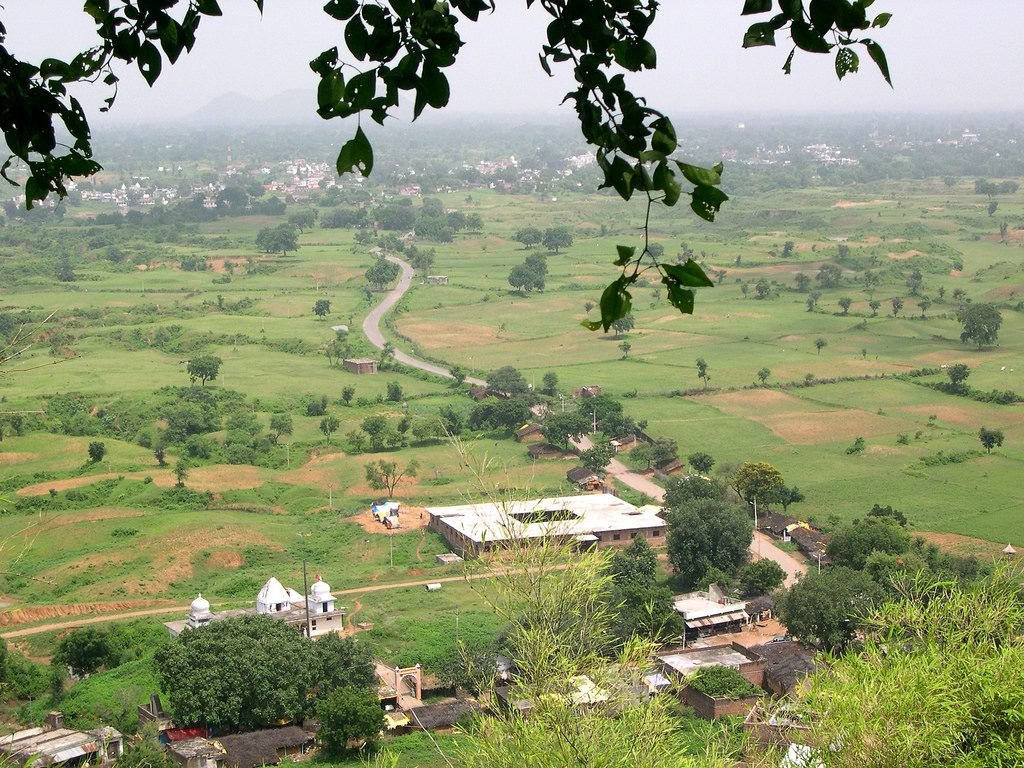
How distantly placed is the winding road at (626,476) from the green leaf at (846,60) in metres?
19.6

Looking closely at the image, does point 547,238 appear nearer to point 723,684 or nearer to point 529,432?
point 529,432

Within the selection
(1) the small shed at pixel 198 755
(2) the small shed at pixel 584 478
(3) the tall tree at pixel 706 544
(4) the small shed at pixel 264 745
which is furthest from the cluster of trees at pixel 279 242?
(1) the small shed at pixel 198 755

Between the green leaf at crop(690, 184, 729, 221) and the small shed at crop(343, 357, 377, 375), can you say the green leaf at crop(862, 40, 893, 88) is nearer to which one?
the green leaf at crop(690, 184, 729, 221)

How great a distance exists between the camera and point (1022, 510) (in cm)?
2467

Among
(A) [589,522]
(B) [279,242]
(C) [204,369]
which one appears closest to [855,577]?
(A) [589,522]

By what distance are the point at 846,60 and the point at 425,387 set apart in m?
33.5

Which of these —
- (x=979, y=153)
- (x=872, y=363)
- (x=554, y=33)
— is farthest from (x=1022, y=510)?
(x=979, y=153)

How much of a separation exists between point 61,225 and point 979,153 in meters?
92.2

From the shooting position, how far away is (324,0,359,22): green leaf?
2.61 metres

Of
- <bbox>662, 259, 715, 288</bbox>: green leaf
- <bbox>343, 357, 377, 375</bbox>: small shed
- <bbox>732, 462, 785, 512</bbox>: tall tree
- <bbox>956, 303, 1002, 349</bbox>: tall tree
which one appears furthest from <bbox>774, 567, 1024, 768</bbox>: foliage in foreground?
<bbox>956, 303, 1002, 349</bbox>: tall tree

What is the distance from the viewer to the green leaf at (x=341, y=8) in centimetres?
261

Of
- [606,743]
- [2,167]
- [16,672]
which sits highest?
[2,167]

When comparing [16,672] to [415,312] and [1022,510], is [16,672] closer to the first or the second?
[1022,510]

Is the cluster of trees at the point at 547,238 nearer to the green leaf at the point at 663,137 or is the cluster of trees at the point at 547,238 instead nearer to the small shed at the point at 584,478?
the small shed at the point at 584,478
